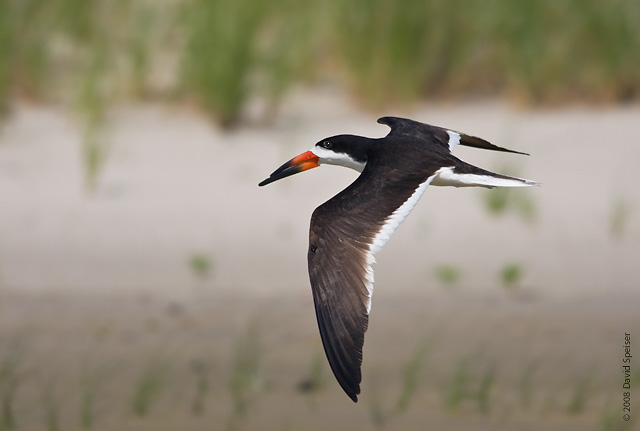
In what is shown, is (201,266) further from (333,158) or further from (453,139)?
(333,158)

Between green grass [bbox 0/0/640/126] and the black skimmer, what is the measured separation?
421 centimetres

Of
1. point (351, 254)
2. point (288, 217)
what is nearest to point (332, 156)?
point (351, 254)

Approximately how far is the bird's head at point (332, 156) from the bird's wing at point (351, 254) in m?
0.22

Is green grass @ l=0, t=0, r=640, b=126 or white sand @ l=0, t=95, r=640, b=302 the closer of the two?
white sand @ l=0, t=95, r=640, b=302

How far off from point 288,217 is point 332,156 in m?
3.05

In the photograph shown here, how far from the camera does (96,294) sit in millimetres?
6211

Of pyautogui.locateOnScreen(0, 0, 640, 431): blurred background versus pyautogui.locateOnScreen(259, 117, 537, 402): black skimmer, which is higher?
pyautogui.locateOnScreen(259, 117, 537, 402): black skimmer

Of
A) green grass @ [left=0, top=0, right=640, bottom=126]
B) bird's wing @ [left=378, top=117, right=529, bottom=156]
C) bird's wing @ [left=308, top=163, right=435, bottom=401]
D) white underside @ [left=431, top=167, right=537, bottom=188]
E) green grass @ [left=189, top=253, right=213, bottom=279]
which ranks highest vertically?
white underside @ [left=431, top=167, right=537, bottom=188]

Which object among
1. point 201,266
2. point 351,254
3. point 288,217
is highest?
point 351,254

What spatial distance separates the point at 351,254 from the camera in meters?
3.40

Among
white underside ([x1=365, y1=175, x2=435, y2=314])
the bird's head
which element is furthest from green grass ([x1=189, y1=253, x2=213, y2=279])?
white underside ([x1=365, y1=175, x2=435, y2=314])

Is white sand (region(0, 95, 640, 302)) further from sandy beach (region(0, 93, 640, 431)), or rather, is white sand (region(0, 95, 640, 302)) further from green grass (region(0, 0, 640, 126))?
green grass (region(0, 0, 640, 126))

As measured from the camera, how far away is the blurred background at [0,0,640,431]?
5.43 metres

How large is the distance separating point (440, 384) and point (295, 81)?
11.9ft
